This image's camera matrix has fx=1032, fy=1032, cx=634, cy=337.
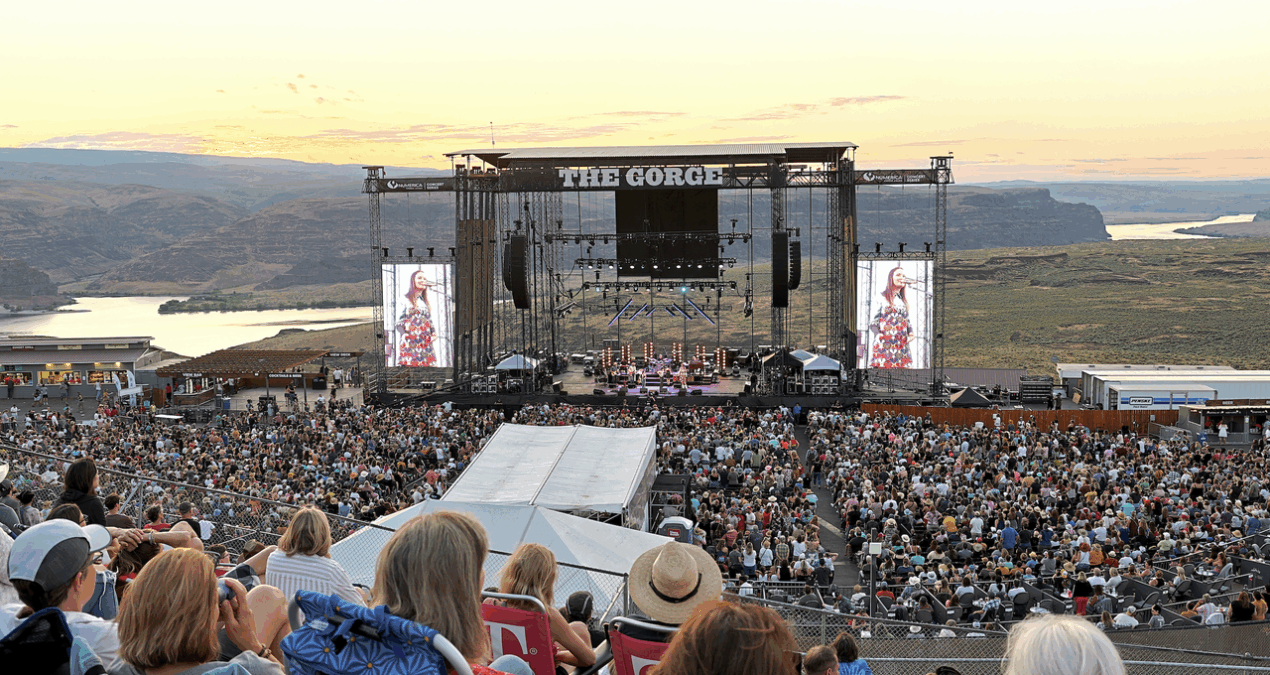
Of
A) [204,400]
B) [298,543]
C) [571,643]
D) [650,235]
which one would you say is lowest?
[204,400]

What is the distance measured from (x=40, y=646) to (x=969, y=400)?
103 ft

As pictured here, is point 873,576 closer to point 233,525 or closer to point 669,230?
point 233,525

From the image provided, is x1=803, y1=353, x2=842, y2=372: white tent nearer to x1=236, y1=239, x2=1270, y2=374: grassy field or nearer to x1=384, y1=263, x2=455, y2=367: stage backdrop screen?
x1=384, y1=263, x2=455, y2=367: stage backdrop screen

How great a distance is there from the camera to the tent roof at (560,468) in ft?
49.4

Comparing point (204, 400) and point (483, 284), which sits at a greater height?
point (483, 284)

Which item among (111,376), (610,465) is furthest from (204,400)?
(610,465)

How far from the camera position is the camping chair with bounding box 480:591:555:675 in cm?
405

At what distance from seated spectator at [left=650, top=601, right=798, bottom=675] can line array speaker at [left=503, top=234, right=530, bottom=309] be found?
30761 millimetres

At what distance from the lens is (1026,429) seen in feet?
81.7

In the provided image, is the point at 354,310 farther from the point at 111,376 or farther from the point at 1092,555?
the point at 1092,555

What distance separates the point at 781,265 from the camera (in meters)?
32.3

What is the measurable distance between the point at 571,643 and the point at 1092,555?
40.4 ft

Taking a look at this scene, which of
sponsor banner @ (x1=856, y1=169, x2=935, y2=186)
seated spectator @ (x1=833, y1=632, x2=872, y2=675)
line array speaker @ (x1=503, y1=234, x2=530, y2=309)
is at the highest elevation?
sponsor banner @ (x1=856, y1=169, x2=935, y2=186)

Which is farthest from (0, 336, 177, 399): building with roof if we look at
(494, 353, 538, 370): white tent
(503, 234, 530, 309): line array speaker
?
(503, 234, 530, 309): line array speaker
